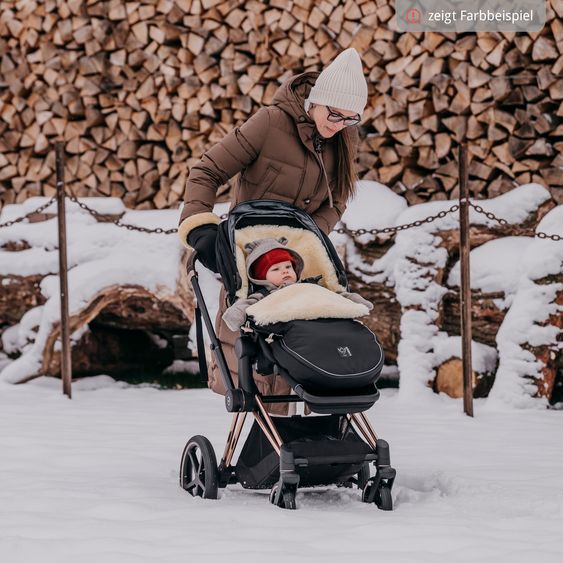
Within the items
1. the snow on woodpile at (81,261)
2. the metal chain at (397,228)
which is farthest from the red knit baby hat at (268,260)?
the snow on woodpile at (81,261)

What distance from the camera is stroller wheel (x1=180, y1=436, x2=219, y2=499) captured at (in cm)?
337

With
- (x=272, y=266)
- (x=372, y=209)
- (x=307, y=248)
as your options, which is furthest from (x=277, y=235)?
(x=372, y=209)

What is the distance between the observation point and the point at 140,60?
7.26 metres

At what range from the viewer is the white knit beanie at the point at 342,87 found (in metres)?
3.61

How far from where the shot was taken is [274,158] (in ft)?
12.5

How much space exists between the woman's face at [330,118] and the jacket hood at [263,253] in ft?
1.72

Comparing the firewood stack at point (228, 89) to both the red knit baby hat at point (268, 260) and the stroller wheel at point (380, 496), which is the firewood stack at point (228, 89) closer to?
the red knit baby hat at point (268, 260)

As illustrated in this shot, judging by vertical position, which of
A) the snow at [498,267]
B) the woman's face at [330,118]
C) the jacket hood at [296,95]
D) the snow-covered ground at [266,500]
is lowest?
the snow-covered ground at [266,500]

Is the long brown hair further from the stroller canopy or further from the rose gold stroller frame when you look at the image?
the rose gold stroller frame

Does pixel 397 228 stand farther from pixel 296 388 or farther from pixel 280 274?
pixel 296 388

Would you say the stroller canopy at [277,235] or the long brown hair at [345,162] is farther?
the long brown hair at [345,162]

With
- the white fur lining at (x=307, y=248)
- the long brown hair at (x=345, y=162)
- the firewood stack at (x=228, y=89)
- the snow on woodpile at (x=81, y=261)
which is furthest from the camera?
the snow on woodpile at (x=81, y=261)

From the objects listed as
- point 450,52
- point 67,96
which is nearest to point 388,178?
point 450,52

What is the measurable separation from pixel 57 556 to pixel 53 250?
456cm
